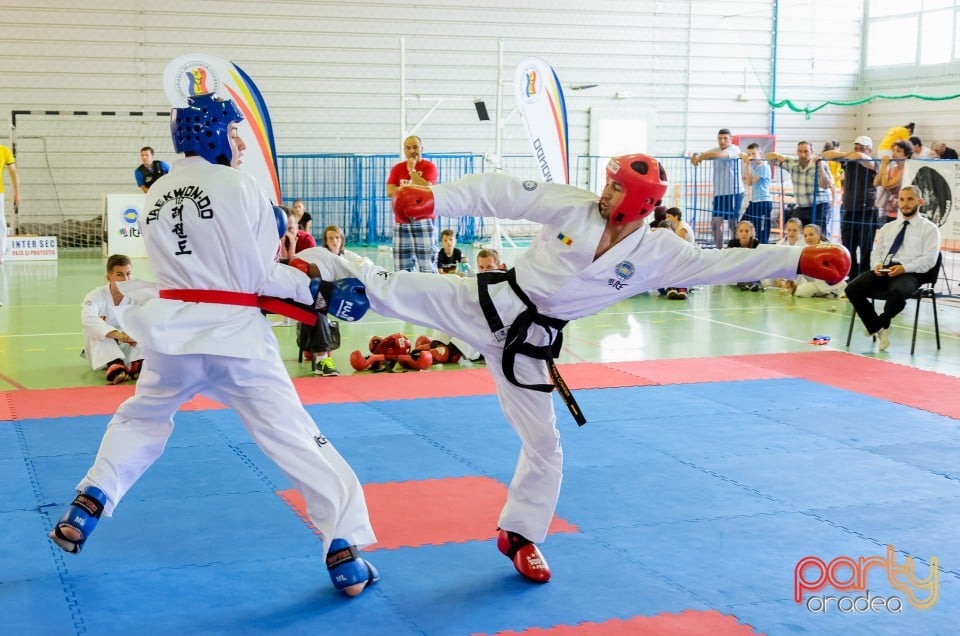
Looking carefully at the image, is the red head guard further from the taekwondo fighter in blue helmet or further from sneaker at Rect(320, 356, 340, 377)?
sneaker at Rect(320, 356, 340, 377)

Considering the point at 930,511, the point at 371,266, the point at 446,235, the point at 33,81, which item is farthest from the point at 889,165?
the point at 33,81

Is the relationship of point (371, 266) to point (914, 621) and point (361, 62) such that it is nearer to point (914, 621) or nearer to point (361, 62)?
point (914, 621)

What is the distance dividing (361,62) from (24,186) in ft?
21.5

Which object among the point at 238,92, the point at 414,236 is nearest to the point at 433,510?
the point at 414,236

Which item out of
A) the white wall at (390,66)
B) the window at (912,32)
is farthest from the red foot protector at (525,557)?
Answer: the window at (912,32)

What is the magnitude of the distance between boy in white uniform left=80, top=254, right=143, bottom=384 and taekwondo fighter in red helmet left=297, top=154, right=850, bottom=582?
4.38m

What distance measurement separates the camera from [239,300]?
148 inches

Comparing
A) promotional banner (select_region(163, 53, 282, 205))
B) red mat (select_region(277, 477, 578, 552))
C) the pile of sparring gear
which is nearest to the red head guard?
red mat (select_region(277, 477, 578, 552))

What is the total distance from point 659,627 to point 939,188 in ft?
30.2

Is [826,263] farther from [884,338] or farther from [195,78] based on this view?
[195,78]

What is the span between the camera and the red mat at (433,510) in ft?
15.1

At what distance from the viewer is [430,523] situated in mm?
4754

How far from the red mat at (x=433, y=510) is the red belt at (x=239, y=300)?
1.20m

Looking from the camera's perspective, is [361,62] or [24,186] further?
[361,62]
